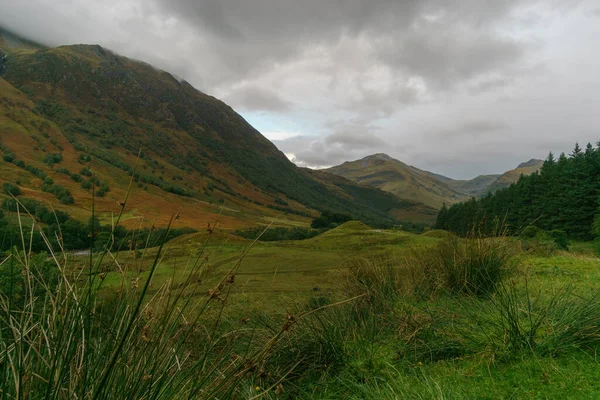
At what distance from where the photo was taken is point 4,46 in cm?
14250

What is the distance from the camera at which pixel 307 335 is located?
362 cm

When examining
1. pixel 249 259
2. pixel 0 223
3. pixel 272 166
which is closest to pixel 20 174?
pixel 249 259

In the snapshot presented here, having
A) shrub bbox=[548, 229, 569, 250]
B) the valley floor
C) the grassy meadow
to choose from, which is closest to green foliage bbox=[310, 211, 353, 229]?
shrub bbox=[548, 229, 569, 250]

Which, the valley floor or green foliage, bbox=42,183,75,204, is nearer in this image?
the valley floor

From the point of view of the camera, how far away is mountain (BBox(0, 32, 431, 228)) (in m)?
64.1

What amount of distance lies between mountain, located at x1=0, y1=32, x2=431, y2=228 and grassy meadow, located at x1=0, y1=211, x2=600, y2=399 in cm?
4149

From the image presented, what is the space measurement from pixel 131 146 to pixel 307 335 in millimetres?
115729

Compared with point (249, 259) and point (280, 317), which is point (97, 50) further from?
point (280, 317)

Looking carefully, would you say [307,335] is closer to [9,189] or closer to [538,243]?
[9,189]

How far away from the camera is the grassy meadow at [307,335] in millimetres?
1489

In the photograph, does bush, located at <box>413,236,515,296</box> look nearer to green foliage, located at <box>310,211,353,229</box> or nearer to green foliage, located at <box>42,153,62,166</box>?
green foliage, located at <box>310,211,353,229</box>

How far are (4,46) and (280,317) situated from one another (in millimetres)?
200473

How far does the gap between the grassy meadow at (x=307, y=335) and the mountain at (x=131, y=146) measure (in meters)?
41.5

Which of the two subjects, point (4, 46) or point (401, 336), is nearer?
point (401, 336)
